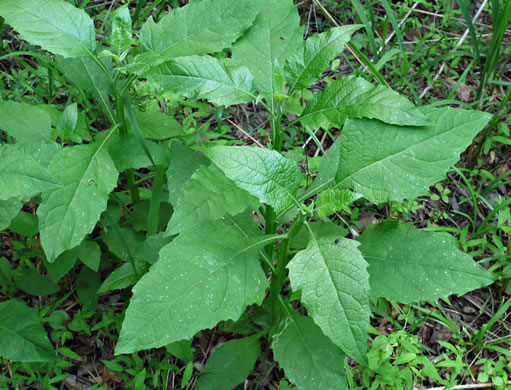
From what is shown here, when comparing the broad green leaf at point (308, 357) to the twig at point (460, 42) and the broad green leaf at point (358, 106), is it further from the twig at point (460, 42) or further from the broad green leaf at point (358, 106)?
the twig at point (460, 42)

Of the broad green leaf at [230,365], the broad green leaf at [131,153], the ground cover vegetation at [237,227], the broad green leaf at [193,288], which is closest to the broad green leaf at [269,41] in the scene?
the ground cover vegetation at [237,227]

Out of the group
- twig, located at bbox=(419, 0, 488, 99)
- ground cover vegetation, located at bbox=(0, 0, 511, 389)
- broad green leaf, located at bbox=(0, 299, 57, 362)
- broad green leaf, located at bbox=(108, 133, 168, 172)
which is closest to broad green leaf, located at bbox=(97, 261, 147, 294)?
ground cover vegetation, located at bbox=(0, 0, 511, 389)

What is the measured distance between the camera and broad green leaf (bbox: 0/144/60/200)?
180cm

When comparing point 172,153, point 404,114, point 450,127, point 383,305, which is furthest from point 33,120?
point 383,305

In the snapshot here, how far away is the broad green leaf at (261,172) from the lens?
1.82 metres

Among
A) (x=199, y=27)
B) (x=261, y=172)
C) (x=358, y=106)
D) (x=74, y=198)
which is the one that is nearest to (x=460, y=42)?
(x=358, y=106)

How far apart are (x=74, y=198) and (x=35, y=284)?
0.85 metres

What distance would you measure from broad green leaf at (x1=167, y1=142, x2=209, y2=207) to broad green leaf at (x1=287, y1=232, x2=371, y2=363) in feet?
2.50

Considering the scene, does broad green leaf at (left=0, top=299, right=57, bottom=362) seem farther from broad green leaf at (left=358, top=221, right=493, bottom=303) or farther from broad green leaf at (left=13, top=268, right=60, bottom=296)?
broad green leaf at (left=358, top=221, right=493, bottom=303)

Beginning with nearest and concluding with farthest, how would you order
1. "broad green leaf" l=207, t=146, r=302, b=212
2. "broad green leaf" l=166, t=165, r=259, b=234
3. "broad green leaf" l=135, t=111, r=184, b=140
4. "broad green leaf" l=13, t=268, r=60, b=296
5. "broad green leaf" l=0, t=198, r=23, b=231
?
1. "broad green leaf" l=207, t=146, r=302, b=212
2. "broad green leaf" l=166, t=165, r=259, b=234
3. "broad green leaf" l=0, t=198, r=23, b=231
4. "broad green leaf" l=135, t=111, r=184, b=140
5. "broad green leaf" l=13, t=268, r=60, b=296

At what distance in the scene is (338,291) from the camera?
5.77 feet

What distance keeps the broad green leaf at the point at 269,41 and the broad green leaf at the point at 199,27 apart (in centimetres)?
6

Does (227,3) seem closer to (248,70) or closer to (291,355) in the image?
(248,70)

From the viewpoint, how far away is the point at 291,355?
7.32ft
